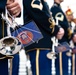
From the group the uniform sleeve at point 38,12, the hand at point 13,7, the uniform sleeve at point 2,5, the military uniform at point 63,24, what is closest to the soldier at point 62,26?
the military uniform at point 63,24

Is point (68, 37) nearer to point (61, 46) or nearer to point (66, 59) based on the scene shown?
point (66, 59)

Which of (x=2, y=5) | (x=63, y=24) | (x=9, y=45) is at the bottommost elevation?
(x=9, y=45)

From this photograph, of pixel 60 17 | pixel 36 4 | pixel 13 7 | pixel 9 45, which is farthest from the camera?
pixel 60 17

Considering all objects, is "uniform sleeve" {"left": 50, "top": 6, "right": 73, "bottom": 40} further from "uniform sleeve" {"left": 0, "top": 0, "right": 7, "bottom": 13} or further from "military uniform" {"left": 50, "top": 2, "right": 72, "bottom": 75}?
"uniform sleeve" {"left": 0, "top": 0, "right": 7, "bottom": 13}

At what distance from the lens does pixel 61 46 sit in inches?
108

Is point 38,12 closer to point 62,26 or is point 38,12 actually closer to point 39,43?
point 39,43

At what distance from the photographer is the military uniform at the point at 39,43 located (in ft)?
7.58

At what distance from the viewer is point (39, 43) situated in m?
2.34

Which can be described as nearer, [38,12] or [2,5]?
[2,5]

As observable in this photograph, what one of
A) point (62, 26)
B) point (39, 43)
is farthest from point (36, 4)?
point (62, 26)

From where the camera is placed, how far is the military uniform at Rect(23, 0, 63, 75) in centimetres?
231

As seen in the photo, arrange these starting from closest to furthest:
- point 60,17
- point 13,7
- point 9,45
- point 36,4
→ point 9,45, point 13,7, point 36,4, point 60,17

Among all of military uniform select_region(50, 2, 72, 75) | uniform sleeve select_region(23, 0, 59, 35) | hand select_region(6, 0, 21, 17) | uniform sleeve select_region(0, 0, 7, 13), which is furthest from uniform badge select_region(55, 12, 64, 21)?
uniform sleeve select_region(0, 0, 7, 13)

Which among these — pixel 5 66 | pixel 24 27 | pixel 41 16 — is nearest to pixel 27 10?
pixel 41 16
